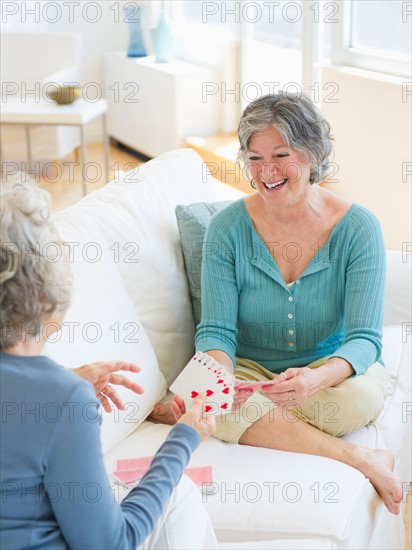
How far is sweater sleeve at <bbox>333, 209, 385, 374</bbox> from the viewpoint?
210 centimetres

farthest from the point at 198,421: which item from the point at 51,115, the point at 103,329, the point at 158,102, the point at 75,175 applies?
the point at 75,175

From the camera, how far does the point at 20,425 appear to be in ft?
3.83

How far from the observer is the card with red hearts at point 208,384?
1.94 metres

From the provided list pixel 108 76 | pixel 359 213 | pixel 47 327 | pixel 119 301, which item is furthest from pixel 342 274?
pixel 108 76

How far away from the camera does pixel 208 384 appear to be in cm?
196

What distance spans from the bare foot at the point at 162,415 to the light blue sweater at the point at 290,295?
18 centimetres

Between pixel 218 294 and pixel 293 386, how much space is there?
0.39 meters

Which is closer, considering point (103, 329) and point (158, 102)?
point (103, 329)

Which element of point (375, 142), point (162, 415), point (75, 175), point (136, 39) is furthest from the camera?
point (136, 39)

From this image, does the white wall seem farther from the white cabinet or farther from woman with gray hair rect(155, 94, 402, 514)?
the white cabinet

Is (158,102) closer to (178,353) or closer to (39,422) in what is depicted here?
(178,353)

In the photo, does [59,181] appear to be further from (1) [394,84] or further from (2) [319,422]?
(2) [319,422]

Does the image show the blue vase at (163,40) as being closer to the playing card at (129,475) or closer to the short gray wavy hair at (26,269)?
the playing card at (129,475)

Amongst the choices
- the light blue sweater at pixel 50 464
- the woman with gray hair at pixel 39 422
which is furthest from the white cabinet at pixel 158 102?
the light blue sweater at pixel 50 464
